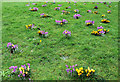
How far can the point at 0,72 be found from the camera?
3.99m

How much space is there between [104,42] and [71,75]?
9.42ft

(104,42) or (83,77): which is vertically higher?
(104,42)

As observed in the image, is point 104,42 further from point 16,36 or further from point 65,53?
point 16,36

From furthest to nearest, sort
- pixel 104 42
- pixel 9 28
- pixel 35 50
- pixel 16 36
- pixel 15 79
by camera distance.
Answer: pixel 9 28, pixel 16 36, pixel 104 42, pixel 35 50, pixel 15 79

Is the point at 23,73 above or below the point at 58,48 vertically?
below

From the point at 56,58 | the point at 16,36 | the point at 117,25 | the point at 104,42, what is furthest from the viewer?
the point at 117,25

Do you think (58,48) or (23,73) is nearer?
(23,73)

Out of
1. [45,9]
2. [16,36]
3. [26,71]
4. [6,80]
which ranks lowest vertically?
[6,80]

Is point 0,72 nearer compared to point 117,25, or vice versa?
point 0,72

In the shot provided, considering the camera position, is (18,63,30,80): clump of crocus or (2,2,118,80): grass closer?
(18,63,30,80): clump of crocus

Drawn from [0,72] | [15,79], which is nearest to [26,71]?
[15,79]

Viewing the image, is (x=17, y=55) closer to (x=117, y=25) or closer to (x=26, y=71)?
(x=26, y=71)

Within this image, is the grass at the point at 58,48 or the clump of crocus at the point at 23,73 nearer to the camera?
the clump of crocus at the point at 23,73

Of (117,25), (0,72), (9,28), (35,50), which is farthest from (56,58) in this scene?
(117,25)
